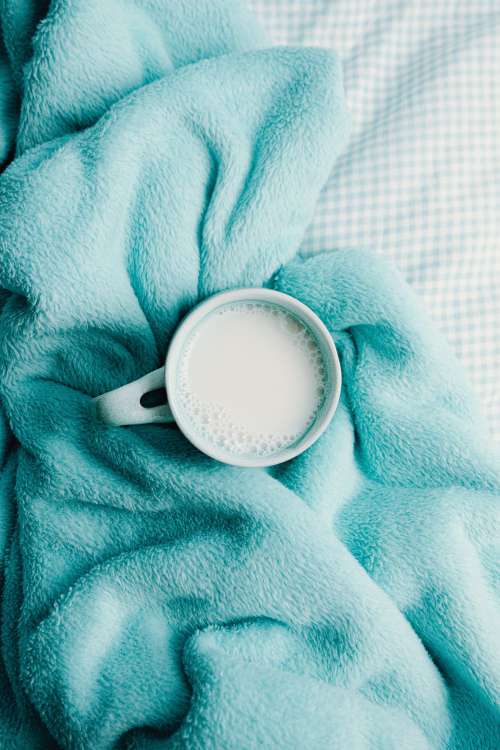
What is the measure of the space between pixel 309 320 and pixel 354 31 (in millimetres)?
350

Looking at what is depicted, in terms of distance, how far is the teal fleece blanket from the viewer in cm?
56

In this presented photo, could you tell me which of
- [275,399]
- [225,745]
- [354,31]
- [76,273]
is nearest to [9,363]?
[76,273]

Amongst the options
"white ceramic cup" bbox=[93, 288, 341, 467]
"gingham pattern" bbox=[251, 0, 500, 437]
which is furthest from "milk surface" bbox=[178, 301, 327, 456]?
"gingham pattern" bbox=[251, 0, 500, 437]

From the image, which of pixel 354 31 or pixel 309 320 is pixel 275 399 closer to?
pixel 309 320

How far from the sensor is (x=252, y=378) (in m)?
0.54

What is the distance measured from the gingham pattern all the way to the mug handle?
0.76 ft

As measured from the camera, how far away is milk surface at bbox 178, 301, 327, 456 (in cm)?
54

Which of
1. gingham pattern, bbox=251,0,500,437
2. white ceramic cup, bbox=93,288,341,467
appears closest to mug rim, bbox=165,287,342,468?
white ceramic cup, bbox=93,288,341,467

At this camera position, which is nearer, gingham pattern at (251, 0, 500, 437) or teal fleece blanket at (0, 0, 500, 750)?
teal fleece blanket at (0, 0, 500, 750)

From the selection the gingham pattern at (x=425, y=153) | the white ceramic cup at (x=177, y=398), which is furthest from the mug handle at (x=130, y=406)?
the gingham pattern at (x=425, y=153)

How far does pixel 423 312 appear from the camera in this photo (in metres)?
0.61

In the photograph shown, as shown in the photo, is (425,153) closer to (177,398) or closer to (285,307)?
(285,307)

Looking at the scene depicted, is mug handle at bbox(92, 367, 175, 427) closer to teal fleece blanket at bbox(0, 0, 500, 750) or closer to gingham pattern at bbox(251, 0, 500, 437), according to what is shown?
teal fleece blanket at bbox(0, 0, 500, 750)

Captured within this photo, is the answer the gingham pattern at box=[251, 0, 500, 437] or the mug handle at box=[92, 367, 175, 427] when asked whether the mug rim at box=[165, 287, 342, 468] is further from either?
the gingham pattern at box=[251, 0, 500, 437]
